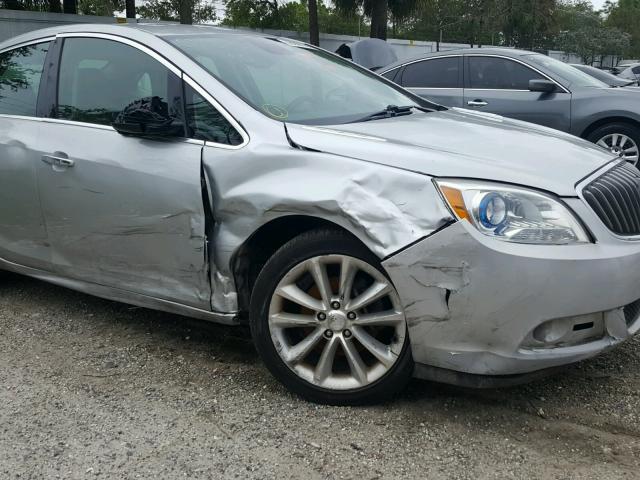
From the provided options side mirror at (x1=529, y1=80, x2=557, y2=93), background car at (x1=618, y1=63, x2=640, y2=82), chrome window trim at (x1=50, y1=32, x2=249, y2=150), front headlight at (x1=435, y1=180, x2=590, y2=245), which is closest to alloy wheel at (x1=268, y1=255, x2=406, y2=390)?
front headlight at (x1=435, y1=180, x2=590, y2=245)

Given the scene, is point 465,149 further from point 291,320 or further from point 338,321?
point 291,320

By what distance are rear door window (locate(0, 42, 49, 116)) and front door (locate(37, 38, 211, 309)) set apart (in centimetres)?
22

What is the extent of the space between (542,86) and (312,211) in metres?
5.74

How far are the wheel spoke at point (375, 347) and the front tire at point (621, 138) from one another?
5799mm

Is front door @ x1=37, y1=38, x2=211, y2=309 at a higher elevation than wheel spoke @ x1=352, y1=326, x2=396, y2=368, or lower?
higher

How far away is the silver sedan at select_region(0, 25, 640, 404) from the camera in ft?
8.41

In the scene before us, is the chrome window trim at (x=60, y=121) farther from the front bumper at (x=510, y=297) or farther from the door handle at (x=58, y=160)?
the front bumper at (x=510, y=297)

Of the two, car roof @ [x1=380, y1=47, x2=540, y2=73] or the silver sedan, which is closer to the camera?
the silver sedan

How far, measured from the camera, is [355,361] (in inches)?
113

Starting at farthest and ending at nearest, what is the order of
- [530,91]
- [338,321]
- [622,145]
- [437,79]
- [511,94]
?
[437,79] < [511,94] < [530,91] < [622,145] < [338,321]

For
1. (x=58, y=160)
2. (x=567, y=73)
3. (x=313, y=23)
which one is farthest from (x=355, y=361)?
(x=313, y=23)

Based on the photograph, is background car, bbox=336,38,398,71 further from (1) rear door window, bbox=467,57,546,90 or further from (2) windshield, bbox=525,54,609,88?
(2) windshield, bbox=525,54,609,88

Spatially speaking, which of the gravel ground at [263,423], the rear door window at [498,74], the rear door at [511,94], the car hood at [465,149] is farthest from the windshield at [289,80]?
the rear door window at [498,74]

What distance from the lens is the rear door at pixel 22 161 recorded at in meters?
3.78
